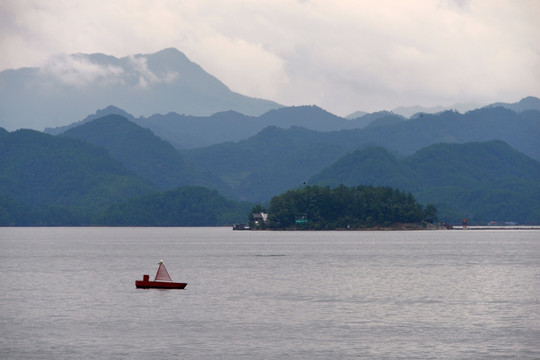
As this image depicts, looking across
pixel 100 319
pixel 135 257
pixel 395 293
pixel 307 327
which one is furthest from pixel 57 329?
pixel 135 257

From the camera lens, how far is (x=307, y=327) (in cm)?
7656

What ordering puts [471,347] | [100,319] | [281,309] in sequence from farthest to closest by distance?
1. [281,309]
2. [100,319]
3. [471,347]

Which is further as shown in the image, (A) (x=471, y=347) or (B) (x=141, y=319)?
(B) (x=141, y=319)

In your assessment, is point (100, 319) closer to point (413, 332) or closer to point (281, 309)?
point (281, 309)

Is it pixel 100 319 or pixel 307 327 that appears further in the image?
pixel 100 319

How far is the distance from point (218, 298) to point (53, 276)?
46196 mm

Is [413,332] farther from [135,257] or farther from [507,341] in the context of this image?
[135,257]

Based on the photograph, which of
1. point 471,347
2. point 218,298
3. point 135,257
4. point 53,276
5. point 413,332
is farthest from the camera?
point 135,257

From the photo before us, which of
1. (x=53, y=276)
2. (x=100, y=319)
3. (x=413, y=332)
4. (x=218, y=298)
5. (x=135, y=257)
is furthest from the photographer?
(x=135, y=257)

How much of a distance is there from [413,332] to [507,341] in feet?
26.6

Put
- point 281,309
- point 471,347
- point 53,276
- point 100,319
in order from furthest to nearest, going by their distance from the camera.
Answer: point 53,276, point 281,309, point 100,319, point 471,347

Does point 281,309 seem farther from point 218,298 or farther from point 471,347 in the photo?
point 471,347

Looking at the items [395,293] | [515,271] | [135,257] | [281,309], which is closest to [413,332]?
[281,309]

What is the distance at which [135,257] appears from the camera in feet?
648
